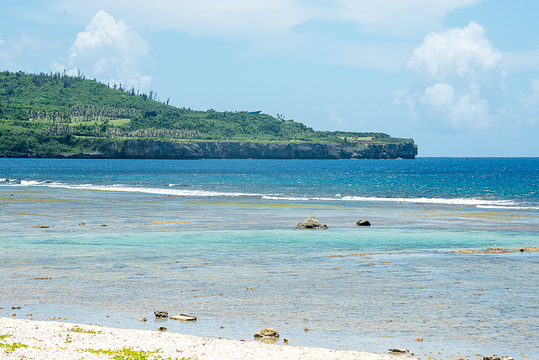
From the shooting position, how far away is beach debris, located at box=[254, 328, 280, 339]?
1550 cm

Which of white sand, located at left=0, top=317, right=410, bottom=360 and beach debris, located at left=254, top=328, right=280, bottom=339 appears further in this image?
beach debris, located at left=254, top=328, right=280, bottom=339

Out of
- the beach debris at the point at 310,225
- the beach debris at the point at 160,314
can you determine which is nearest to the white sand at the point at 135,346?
the beach debris at the point at 160,314

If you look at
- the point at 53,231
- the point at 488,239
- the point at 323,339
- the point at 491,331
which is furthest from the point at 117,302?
the point at 488,239

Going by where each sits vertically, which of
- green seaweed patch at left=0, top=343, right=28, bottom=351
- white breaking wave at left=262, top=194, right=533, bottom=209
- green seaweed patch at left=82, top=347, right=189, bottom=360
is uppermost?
white breaking wave at left=262, top=194, right=533, bottom=209

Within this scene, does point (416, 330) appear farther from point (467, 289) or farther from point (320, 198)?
point (320, 198)

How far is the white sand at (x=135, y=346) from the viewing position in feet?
43.0

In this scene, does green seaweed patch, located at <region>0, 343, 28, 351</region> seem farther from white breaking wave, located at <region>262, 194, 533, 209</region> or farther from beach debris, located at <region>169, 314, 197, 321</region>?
white breaking wave, located at <region>262, 194, 533, 209</region>

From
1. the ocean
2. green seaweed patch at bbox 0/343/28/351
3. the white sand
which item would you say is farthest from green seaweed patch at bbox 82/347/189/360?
the ocean

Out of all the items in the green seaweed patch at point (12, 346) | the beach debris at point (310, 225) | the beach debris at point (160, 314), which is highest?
the beach debris at point (310, 225)

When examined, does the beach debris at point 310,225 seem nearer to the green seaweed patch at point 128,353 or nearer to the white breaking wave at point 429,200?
the green seaweed patch at point 128,353

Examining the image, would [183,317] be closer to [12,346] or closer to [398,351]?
[12,346]

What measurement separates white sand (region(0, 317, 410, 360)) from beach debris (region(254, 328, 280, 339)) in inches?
26.0

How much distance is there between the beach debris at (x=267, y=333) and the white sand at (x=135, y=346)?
0.66 m

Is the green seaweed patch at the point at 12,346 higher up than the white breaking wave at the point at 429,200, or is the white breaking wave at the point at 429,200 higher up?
the white breaking wave at the point at 429,200
